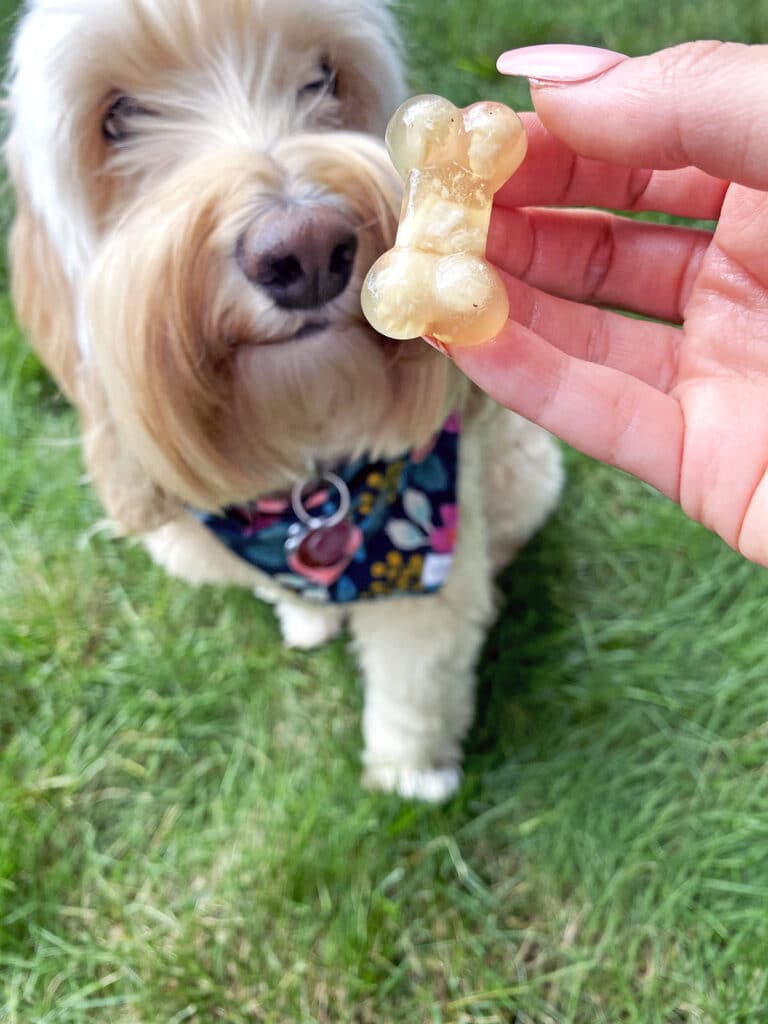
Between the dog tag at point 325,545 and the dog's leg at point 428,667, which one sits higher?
the dog tag at point 325,545

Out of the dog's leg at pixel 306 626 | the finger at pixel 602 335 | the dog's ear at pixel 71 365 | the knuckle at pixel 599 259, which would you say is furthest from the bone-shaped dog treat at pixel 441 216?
the dog's leg at pixel 306 626

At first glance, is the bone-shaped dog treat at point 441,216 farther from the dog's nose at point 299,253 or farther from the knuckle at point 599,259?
the knuckle at point 599,259

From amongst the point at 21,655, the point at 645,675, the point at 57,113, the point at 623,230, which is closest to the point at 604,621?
the point at 645,675

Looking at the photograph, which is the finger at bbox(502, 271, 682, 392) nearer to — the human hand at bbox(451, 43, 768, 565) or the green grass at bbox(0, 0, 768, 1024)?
the human hand at bbox(451, 43, 768, 565)

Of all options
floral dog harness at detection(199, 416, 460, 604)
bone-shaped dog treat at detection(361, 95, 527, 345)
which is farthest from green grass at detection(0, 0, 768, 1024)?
bone-shaped dog treat at detection(361, 95, 527, 345)

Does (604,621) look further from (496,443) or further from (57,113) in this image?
(57,113)
